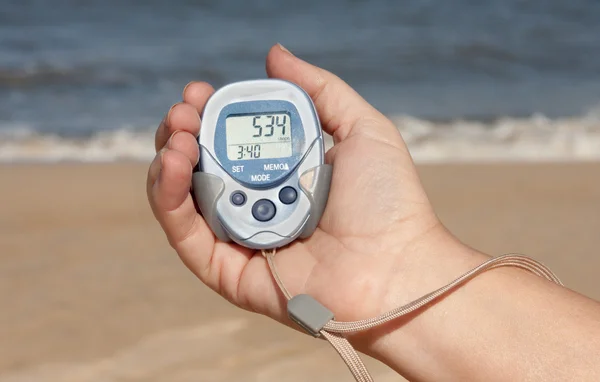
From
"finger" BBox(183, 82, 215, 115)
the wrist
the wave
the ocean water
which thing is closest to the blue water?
the ocean water

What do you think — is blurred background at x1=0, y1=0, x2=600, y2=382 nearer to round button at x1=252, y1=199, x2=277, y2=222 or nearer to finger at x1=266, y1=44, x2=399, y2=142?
round button at x1=252, y1=199, x2=277, y2=222

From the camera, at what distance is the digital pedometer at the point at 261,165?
2.30m

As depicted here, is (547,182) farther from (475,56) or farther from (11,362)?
(475,56)

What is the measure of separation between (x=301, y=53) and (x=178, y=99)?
8.10ft

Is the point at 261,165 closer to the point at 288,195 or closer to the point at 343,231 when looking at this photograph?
the point at 288,195

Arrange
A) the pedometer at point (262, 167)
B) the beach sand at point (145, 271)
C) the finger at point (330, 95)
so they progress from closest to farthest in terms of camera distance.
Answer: the pedometer at point (262, 167) < the finger at point (330, 95) < the beach sand at point (145, 271)

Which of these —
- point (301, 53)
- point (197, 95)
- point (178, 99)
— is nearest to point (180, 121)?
point (197, 95)

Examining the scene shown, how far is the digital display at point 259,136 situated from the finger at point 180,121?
15 cm

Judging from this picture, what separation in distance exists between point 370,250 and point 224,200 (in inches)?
18.2

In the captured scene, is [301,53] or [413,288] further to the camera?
[301,53]

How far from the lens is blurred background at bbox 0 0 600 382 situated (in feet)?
11.7

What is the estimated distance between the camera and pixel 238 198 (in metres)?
2.36

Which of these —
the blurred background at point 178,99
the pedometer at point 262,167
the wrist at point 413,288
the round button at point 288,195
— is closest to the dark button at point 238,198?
the pedometer at point 262,167

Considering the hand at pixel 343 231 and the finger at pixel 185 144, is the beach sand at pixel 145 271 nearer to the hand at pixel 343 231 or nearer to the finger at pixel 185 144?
the hand at pixel 343 231
